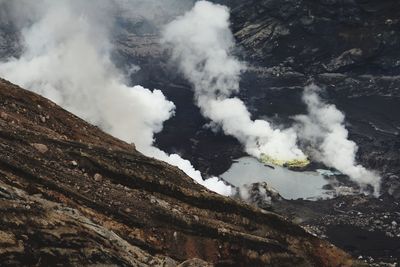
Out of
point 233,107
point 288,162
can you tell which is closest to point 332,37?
point 233,107

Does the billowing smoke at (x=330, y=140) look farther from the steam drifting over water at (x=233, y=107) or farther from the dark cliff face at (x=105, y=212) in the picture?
the dark cliff face at (x=105, y=212)

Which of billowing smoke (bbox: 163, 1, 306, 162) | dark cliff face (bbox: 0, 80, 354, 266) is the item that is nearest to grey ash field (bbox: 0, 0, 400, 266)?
dark cliff face (bbox: 0, 80, 354, 266)

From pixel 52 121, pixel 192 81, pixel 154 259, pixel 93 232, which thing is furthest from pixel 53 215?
pixel 192 81

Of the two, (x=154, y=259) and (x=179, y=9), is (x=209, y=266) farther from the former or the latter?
(x=179, y=9)

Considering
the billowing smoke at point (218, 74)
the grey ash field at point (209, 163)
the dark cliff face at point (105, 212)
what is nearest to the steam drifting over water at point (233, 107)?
the billowing smoke at point (218, 74)

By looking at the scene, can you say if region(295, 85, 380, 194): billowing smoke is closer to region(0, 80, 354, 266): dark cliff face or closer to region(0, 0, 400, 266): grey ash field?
region(0, 0, 400, 266): grey ash field

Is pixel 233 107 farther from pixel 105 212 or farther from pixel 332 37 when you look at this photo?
pixel 105 212
